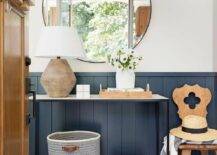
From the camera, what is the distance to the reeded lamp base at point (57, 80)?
2.61 meters

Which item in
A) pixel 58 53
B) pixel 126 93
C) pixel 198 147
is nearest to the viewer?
pixel 198 147

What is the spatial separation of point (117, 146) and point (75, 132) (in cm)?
47

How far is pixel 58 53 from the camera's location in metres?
2.52

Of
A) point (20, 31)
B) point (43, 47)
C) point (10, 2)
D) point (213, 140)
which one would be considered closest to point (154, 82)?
point (213, 140)

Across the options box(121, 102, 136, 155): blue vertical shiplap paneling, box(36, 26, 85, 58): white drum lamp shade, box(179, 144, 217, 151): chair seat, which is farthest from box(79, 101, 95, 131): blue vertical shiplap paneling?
box(179, 144, 217, 151): chair seat

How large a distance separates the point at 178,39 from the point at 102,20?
77 centimetres

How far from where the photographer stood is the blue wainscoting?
2986 mm

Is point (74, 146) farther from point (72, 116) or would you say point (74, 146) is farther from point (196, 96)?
point (196, 96)

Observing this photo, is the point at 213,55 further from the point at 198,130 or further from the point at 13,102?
the point at 13,102

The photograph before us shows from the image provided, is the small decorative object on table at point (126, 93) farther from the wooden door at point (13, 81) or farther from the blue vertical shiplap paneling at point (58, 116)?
the wooden door at point (13, 81)

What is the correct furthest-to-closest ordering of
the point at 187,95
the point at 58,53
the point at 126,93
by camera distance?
the point at 187,95 < the point at 126,93 < the point at 58,53

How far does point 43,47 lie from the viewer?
2.55m

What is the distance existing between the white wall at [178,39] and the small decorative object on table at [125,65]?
283 mm

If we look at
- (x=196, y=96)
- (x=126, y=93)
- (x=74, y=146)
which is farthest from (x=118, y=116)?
(x=196, y=96)
